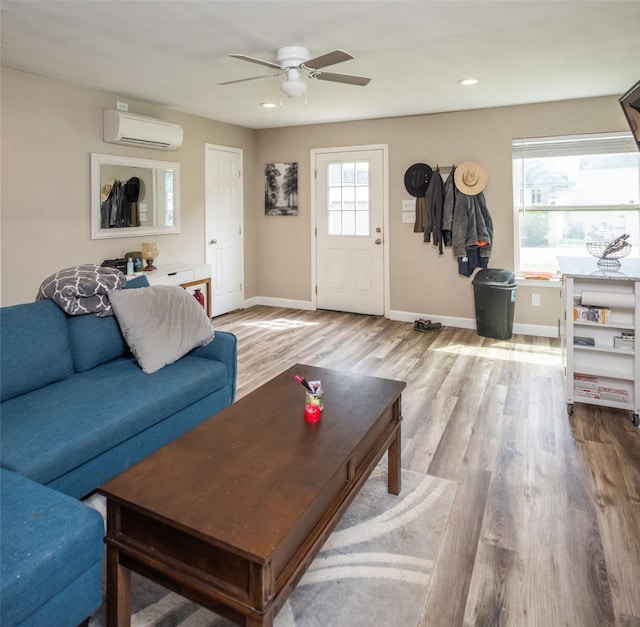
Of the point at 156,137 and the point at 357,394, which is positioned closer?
the point at 357,394

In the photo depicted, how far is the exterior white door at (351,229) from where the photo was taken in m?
5.91

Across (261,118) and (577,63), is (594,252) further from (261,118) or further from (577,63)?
(261,118)

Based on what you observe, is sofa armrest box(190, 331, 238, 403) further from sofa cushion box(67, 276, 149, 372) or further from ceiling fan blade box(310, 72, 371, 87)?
ceiling fan blade box(310, 72, 371, 87)

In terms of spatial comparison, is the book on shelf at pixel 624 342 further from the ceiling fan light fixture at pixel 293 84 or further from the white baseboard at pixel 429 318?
the ceiling fan light fixture at pixel 293 84

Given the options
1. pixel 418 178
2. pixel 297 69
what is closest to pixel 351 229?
pixel 418 178

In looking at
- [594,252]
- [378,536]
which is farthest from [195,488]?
[594,252]

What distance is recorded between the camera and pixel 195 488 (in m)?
1.41

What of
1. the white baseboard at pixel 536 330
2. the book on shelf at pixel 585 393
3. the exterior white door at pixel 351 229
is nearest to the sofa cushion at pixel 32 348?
the book on shelf at pixel 585 393

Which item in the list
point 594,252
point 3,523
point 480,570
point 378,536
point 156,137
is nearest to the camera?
point 3,523

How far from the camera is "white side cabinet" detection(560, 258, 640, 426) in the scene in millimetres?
2936

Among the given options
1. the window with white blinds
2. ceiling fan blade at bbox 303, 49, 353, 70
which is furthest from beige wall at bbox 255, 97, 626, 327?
ceiling fan blade at bbox 303, 49, 353, 70

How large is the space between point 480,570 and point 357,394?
82cm

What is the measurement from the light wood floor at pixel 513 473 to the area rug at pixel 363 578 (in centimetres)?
8

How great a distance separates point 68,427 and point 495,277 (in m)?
4.34
